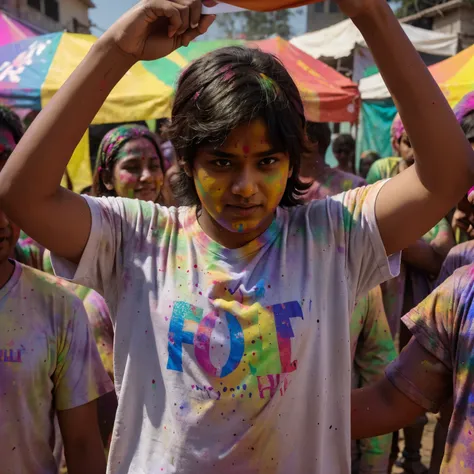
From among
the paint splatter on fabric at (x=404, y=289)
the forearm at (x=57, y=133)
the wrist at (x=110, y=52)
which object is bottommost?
the paint splatter on fabric at (x=404, y=289)

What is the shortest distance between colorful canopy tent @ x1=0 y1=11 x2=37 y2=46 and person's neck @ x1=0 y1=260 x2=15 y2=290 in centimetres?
749

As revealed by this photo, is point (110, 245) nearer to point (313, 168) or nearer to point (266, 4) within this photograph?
point (266, 4)

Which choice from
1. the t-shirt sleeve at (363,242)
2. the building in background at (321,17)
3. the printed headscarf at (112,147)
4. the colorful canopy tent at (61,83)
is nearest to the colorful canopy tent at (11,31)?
the colorful canopy tent at (61,83)

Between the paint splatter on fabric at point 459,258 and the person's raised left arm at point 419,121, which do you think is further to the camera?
the paint splatter on fabric at point 459,258

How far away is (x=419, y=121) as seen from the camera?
127cm

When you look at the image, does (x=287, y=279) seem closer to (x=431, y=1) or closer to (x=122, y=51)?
(x=122, y=51)

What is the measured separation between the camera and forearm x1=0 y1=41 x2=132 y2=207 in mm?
1302

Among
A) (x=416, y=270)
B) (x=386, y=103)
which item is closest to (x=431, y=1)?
(x=386, y=103)

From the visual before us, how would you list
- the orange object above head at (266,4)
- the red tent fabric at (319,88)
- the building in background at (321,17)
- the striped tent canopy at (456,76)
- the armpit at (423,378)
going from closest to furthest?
the orange object above head at (266,4) → the armpit at (423,378) → the striped tent canopy at (456,76) → the red tent fabric at (319,88) → the building in background at (321,17)

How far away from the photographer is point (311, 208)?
1558 millimetres

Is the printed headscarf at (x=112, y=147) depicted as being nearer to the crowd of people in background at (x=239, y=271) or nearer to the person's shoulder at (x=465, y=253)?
the person's shoulder at (x=465, y=253)

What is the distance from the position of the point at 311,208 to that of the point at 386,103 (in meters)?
10.7

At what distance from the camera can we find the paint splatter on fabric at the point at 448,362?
1518 mm

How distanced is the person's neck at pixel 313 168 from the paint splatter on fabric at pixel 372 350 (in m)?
1.43
